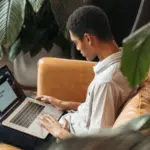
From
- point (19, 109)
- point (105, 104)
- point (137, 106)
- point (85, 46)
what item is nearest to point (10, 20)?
point (19, 109)

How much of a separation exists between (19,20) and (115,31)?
670 millimetres

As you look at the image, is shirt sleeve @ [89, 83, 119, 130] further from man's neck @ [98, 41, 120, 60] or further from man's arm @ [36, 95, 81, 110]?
man's arm @ [36, 95, 81, 110]

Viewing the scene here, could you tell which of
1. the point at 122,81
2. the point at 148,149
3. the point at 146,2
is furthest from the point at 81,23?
the point at 148,149

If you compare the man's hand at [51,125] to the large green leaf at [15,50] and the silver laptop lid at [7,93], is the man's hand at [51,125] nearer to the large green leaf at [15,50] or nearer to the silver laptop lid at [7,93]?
the silver laptop lid at [7,93]

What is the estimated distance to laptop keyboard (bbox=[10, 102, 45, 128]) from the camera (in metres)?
1.50

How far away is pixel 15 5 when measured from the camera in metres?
1.99

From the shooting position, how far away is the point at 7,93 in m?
1.63

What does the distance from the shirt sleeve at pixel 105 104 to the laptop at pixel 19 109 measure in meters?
0.29

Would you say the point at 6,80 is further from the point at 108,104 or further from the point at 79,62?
the point at 108,104

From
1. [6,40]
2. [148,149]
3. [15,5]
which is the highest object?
[148,149]

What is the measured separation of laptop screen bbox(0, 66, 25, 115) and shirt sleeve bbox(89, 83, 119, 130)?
51 centimetres

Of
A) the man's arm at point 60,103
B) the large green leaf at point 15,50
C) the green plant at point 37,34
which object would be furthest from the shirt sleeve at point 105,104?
the large green leaf at point 15,50

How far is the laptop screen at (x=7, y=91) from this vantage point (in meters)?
1.59

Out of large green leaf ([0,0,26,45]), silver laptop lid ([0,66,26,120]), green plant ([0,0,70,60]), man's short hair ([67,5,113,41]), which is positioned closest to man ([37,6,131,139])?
man's short hair ([67,5,113,41])
